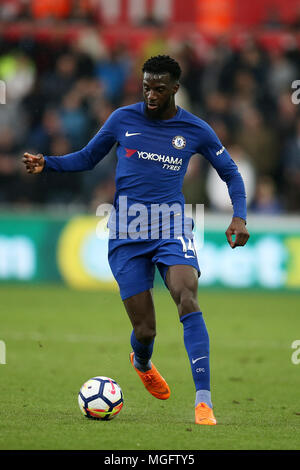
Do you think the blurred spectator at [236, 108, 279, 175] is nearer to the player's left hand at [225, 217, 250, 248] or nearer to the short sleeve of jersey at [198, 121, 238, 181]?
the short sleeve of jersey at [198, 121, 238, 181]

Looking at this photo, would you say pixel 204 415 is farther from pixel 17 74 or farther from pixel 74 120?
pixel 17 74

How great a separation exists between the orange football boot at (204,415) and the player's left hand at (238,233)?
1.05 metres

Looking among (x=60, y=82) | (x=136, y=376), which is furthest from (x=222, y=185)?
(x=136, y=376)

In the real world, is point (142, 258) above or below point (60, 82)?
below

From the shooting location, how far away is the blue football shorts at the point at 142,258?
629 centimetres

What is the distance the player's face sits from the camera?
20.3 feet

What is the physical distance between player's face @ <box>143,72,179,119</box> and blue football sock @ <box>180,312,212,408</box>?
55.1 inches

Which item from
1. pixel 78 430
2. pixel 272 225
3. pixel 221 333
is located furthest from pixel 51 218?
pixel 78 430

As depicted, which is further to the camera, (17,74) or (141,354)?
(17,74)

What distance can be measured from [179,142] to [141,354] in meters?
1.59

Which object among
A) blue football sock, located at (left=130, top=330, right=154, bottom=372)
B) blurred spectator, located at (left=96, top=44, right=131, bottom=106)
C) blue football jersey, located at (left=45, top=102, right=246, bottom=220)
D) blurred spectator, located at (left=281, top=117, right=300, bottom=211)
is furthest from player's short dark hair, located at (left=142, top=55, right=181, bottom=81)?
blurred spectator, located at (left=96, top=44, right=131, bottom=106)

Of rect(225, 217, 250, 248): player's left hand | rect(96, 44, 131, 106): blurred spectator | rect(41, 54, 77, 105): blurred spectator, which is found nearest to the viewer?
rect(225, 217, 250, 248): player's left hand

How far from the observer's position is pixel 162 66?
6.23 m

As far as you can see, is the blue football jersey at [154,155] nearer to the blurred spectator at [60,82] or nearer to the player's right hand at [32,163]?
the player's right hand at [32,163]
